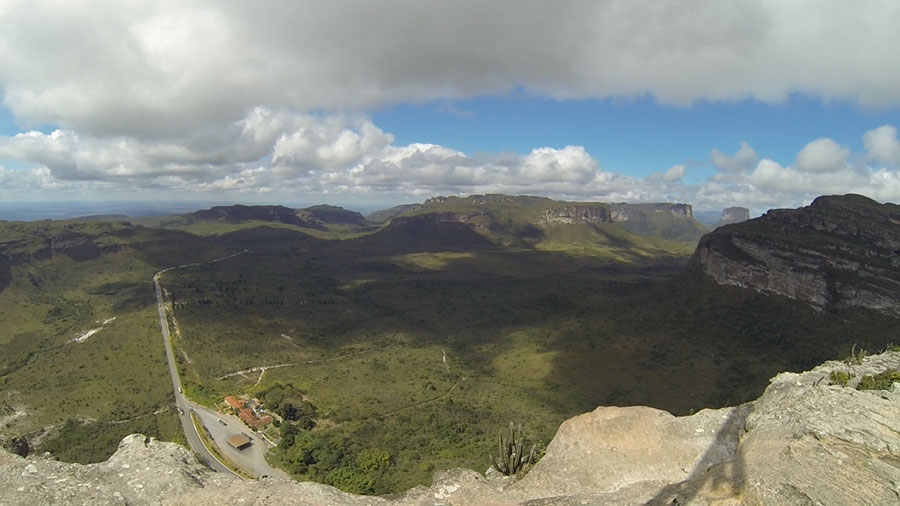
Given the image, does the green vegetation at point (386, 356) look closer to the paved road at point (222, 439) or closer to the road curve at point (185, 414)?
the road curve at point (185, 414)

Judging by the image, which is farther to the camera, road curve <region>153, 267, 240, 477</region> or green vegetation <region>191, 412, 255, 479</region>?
road curve <region>153, 267, 240, 477</region>

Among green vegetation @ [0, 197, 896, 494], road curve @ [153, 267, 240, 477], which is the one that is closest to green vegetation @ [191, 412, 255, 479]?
road curve @ [153, 267, 240, 477]

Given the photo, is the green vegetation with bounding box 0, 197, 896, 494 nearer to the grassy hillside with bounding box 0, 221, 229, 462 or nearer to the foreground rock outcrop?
the grassy hillside with bounding box 0, 221, 229, 462

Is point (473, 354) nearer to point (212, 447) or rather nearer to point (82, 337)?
point (212, 447)

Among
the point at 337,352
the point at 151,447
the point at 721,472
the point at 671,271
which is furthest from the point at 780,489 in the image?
the point at 671,271

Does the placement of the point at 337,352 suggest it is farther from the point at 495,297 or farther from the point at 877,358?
the point at 877,358

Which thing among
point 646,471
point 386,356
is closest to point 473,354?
point 386,356
